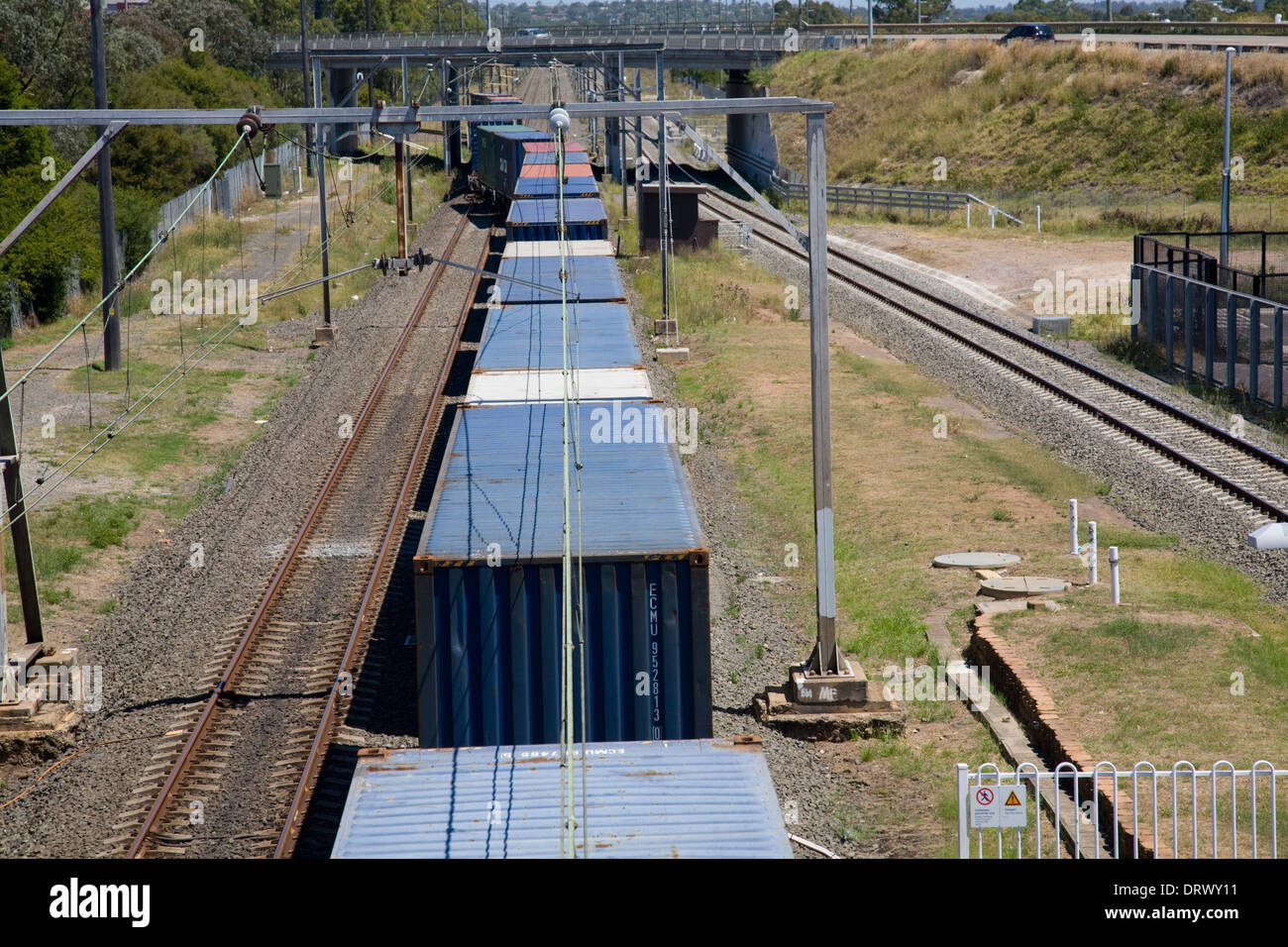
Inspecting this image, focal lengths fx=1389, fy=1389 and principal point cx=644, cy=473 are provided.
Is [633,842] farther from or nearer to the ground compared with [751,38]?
nearer to the ground

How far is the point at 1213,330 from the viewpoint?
1097 inches

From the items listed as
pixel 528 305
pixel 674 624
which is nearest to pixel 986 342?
pixel 528 305

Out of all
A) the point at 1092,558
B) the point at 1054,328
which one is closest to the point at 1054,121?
the point at 1054,328

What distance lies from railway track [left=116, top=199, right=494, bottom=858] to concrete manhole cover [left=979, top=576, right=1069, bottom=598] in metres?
7.68

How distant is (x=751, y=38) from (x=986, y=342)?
58.5 m

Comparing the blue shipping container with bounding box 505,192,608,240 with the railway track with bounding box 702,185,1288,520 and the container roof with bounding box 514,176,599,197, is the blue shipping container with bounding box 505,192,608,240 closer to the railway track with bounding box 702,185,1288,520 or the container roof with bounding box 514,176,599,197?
the container roof with bounding box 514,176,599,197

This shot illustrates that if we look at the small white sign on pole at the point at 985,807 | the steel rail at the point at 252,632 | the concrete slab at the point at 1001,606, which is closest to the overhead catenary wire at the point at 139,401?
the steel rail at the point at 252,632

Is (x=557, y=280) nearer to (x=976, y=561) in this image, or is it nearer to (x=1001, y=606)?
(x=976, y=561)

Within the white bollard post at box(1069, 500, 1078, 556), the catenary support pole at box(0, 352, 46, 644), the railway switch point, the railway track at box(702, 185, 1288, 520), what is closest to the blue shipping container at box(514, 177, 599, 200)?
the railway track at box(702, 185, 1288, 520)

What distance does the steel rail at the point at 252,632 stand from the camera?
12.3 meters

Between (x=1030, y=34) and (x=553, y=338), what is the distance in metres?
67.7

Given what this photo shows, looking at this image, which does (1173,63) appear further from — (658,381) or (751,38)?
(658,381)

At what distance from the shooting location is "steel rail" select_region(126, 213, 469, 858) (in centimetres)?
1234

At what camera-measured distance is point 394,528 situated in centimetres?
2044
